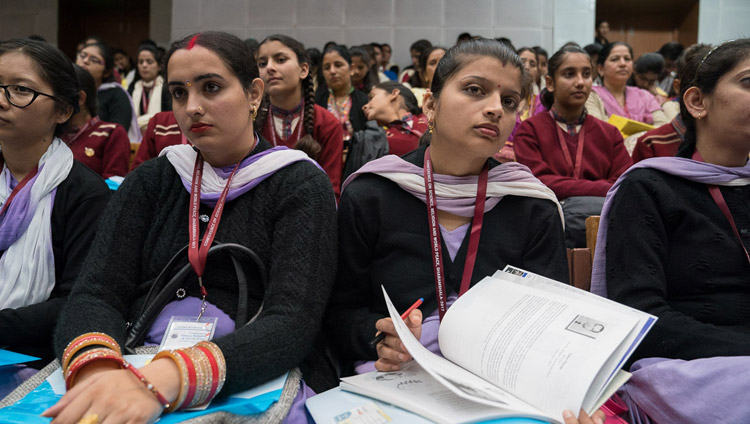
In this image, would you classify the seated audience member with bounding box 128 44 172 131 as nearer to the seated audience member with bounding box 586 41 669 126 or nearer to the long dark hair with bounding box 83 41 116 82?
the long dark hair with bounding box 83 41 116 82

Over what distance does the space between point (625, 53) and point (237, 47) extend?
12.6 ft

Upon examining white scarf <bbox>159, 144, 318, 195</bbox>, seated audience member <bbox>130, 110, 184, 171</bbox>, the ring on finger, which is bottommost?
the ring on finger

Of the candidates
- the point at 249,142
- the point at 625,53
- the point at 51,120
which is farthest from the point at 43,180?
the point at 625,53

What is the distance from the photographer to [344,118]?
4676 millimetres

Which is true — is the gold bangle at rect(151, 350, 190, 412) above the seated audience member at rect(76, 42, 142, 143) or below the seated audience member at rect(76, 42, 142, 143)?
below

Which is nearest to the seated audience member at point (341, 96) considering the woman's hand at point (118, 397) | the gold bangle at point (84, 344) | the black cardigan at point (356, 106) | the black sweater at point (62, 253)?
the black cardigan at point (356, 106)

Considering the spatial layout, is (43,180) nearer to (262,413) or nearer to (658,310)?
(262,413)

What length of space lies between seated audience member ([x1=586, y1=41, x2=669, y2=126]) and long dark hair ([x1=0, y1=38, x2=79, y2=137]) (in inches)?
143

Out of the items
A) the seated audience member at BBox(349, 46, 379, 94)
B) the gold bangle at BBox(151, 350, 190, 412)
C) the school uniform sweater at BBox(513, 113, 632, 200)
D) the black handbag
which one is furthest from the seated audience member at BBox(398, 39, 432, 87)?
the gold bangle at BBox(151, 350, 190, 412)

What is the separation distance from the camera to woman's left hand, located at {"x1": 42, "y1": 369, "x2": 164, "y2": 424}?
1.01m

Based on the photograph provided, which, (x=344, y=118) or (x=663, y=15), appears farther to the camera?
(x=663, y=15)

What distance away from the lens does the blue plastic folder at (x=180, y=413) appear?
104 centimetres

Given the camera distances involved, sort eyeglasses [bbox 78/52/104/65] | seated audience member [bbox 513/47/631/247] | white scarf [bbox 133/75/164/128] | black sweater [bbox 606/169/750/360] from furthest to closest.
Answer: white scarf [bbox 133/75/164/128] → eyeglasses [bbox 78/52/104/65] → seated audience member [bbox 513/47/631/247] → black sweater [bbox 606/169/750/360]

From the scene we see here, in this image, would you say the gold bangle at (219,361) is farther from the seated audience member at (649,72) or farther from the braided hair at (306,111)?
the seated audience member at (649,72)
